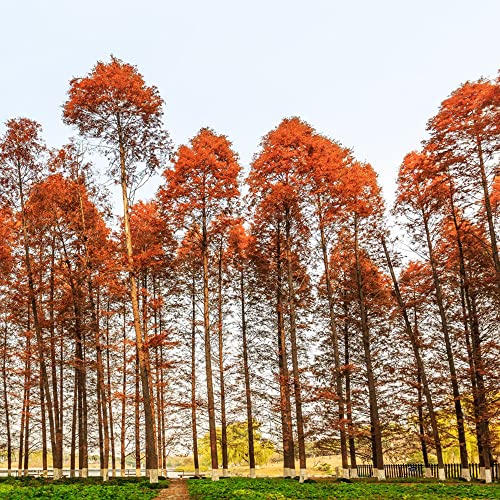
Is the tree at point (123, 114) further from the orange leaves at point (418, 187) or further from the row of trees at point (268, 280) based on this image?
the orange leaves at point (418, 187)

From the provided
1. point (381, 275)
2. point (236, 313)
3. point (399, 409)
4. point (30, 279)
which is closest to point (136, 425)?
point (236, 313)

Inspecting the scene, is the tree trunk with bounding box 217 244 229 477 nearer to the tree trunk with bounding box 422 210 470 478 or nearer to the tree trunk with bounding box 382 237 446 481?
the tree trunk with bounding box 382 237 446 481

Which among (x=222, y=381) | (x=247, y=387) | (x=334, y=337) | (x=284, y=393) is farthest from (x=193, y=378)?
(x=334, y=337)

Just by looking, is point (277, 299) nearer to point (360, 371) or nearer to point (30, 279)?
point (360, 371)

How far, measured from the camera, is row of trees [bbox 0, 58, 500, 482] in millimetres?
20422

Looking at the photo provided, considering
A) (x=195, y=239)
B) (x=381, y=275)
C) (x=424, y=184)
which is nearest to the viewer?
(x=424, y=184)

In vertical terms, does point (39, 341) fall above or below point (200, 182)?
below

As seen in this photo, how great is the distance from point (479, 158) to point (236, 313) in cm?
1498

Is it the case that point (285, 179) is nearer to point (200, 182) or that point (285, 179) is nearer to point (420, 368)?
point (200, 182)

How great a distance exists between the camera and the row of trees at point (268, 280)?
804 inches

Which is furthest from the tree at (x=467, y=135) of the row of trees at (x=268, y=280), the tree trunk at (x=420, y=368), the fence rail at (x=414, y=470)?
the fence rail at (x=414, y=470)

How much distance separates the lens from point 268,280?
2545 cm

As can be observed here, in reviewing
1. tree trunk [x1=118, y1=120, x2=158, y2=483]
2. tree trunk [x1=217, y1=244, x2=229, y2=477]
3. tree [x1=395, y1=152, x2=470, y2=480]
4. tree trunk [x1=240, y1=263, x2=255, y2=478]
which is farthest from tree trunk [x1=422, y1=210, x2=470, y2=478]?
tree trunk [x1=118, y1=120, x2=158, y2=483]

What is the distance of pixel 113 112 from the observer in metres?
20.5
